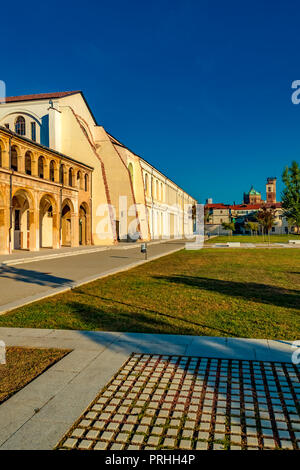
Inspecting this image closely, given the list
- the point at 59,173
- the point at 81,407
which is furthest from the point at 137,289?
the point at 59,173

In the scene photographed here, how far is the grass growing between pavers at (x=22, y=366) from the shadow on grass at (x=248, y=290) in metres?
5.76

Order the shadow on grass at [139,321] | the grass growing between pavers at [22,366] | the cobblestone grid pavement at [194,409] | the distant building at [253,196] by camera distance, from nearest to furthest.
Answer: the cobblestone grid pavement at [194,409], the grass growing between pavers at [22,366], the shadow on grass at [139,321], the distant building at [253,196]

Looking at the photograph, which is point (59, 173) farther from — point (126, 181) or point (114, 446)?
point (114, 446)

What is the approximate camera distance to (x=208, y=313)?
7469 mm

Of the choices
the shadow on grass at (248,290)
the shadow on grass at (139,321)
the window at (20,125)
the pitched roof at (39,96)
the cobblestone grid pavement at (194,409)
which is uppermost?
the pitched roof at (39,96)

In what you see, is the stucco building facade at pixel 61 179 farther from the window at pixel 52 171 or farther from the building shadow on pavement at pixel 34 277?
the building shadow on pavement at pixel 34 277

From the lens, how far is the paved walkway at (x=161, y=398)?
2893mm

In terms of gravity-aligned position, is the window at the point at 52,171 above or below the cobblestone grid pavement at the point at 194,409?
above

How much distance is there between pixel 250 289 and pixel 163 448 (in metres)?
8.43

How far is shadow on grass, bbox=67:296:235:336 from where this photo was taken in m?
6.24

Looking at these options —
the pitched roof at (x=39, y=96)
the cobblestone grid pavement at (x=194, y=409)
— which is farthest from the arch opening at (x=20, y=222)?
the cobblestone grid pavement at (x=194, y=409)

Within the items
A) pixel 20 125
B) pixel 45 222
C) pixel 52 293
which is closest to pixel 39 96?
pixel 20 125

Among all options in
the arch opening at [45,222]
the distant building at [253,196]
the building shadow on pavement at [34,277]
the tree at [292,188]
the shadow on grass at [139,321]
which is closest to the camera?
the shadow on grass at [139,321]

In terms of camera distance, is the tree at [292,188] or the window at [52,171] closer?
the window at [52,171]
